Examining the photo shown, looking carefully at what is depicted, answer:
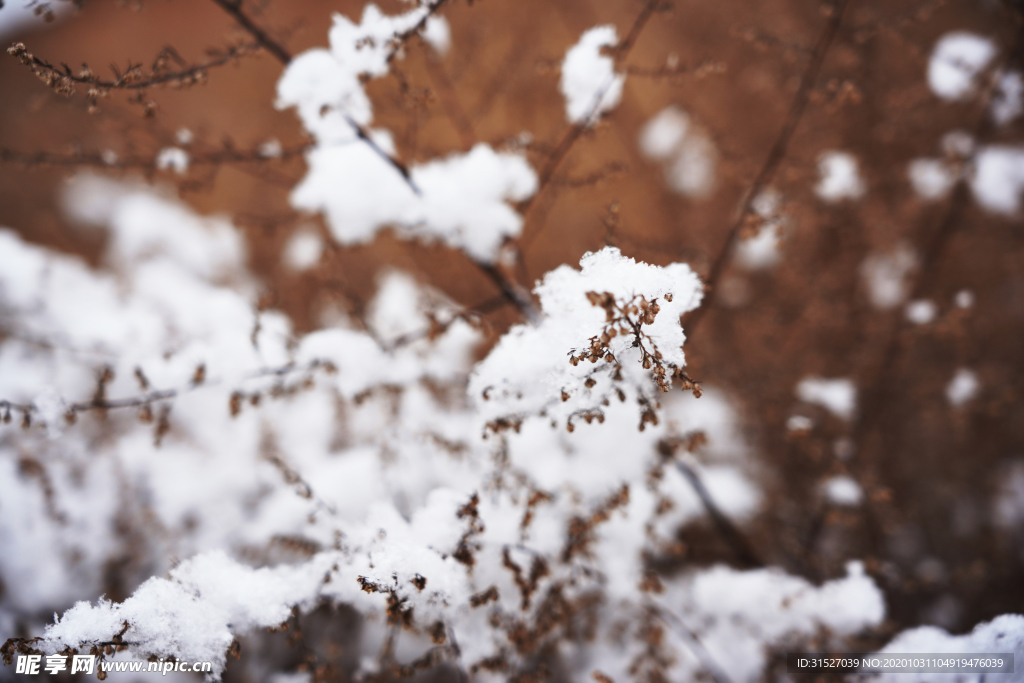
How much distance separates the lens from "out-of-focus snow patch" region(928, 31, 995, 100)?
188 cm

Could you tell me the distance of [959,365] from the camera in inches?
121

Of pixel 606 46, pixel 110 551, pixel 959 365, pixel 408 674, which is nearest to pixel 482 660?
pixel 408 674

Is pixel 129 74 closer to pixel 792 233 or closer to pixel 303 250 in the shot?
pixel 303 250

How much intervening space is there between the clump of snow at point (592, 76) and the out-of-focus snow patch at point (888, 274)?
9.13ft

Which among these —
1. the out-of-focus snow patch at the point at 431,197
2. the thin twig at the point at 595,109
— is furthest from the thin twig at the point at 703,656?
the thin twig at the point at 595,109

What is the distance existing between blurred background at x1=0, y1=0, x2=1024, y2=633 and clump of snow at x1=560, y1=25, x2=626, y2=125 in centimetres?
45

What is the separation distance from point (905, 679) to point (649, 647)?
0.91 metres

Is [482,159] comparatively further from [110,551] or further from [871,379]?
[871,379]

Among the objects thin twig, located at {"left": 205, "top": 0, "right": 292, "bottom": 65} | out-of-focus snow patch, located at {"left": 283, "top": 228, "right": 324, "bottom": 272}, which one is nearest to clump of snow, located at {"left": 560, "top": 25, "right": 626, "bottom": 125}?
thin twig, located at {"left": 205, "top": 0, "right": 292, "bottom": 65}

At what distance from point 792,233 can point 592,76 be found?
2.57 metres

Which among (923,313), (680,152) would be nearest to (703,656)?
(923,313)

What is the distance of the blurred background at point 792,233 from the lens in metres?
2.48

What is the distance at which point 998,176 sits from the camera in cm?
223

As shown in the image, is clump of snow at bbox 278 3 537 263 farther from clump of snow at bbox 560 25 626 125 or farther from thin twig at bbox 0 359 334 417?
thin twig at bbox 0 359 334 417
